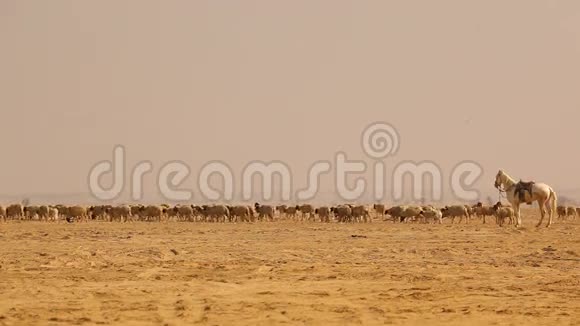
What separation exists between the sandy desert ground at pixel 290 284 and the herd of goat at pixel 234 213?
2495 cm

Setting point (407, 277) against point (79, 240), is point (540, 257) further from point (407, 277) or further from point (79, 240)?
point (79, 240)

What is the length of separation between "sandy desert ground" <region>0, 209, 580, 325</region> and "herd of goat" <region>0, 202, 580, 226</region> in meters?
25.0

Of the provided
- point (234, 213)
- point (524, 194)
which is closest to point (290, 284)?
point (524, 194)

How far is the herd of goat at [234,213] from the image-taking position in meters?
49.2

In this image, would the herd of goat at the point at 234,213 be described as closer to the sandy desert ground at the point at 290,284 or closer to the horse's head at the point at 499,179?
the horse's head at the point at 499,179

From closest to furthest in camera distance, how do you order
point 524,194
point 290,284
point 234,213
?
point 290,284
point 524,194
point 234,213

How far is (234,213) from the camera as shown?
51.2 metres

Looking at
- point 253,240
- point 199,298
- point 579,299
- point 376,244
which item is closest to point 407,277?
point 579,299

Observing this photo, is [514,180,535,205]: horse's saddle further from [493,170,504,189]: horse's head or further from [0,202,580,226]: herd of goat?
[0,202,580,226]: herd of goat

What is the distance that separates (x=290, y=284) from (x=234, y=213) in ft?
122

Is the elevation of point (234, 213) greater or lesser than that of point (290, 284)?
greater

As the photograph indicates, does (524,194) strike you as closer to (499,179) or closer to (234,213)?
(499,179)

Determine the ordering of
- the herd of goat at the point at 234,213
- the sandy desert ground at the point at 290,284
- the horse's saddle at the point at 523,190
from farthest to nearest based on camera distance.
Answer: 1. the herd of goat at the point at 234,213
2. the horse's saddle at the point at 523,190
3. the sandy desert ground at the point at 290,284

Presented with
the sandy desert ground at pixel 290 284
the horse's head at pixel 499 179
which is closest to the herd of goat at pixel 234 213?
the horse's head at pixel 499 179
